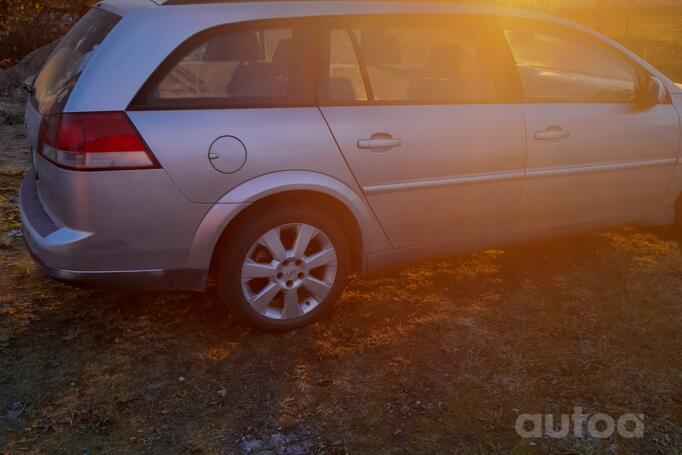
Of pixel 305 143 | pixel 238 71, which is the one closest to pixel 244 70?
pixel 238 71

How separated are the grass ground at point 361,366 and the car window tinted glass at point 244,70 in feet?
4.19

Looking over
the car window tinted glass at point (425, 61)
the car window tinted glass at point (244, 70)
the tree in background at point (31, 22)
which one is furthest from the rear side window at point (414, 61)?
the tree in background at point (31, 22)

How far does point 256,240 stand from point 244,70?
0.83m

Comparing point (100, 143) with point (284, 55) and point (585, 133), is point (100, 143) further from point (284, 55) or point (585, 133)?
point (585, 133)

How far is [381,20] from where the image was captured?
139 inches

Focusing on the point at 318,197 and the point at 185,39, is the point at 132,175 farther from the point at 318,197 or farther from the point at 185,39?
the point at 318,197

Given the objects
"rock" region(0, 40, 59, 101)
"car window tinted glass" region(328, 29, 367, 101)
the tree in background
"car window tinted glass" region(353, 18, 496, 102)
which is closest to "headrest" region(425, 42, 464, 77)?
"car window tinted glass" region(353, 18, 496, 102)

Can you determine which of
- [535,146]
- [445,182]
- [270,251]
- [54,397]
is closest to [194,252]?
[270,251]

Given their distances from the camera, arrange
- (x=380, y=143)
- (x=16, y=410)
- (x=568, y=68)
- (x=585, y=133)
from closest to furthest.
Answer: (x=16, y=410) → (x=380, y=143) → (x=585, y=133) → (x=568, y=68)

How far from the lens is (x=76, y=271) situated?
3074 mm

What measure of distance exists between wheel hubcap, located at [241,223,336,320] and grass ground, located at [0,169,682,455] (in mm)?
180

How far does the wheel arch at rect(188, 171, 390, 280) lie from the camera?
3137mm

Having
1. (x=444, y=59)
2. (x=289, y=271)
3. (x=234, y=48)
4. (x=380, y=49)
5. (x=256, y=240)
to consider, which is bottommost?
(x=289, y=271)

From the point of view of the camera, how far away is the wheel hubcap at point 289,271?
3.37 metres
